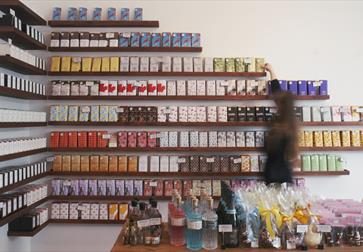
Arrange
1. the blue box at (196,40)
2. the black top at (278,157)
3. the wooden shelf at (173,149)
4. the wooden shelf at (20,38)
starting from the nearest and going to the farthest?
the black top at (278,157) → the wooden shelf at (20,38) → the wooden shelf at (173,149) → the blue box at (196,40)

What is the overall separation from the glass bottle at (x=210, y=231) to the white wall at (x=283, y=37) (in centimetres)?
242

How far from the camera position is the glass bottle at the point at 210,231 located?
1.82 m

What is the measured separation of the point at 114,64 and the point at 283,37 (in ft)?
7.39

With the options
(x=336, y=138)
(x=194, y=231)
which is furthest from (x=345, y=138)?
(x=194, y=231)

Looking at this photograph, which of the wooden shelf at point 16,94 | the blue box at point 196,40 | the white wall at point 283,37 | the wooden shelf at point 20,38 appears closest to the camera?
the wooden shelf at point 16,94

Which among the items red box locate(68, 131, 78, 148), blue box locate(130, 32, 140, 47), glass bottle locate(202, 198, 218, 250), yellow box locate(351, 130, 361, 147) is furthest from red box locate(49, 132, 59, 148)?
yellow box locate(351, 130, 361, 147)

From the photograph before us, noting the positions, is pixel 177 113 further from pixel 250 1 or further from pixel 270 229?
pixel 270 229

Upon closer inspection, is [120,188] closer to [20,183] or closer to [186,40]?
[20,183]

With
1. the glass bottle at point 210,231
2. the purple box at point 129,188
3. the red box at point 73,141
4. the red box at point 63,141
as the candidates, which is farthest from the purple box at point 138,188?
the glass bottle at point 210,231

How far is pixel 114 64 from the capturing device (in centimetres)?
394

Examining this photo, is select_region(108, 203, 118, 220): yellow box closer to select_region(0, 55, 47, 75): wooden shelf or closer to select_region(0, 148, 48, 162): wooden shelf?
select_region(0, 148, 48, 162): wooden shelf

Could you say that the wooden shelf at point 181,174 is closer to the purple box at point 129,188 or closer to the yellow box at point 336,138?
the purple box at point 129,188

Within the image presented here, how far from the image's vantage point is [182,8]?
4.10 m

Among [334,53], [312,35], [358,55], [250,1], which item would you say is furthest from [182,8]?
[358,55]
